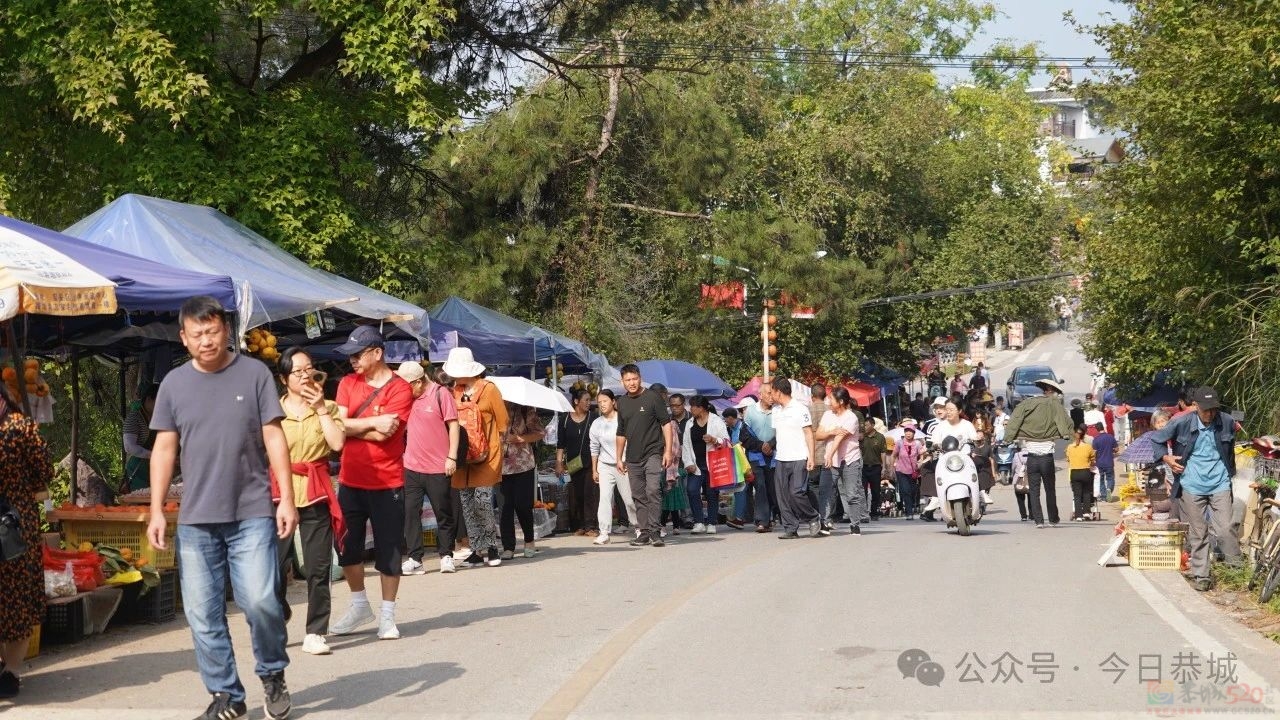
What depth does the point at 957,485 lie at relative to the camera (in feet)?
58.7

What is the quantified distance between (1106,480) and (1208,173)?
12638 mm

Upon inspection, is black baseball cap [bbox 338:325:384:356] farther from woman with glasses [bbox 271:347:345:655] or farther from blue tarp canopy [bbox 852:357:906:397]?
blue tarp canopy [bbox 852:357:906:397]

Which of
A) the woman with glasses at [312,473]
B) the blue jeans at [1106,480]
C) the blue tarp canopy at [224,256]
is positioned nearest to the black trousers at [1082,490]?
the blue jeans at [1106,480]

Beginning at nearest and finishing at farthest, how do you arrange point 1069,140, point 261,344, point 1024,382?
point 261,344, point 1024,382, point 1069,140

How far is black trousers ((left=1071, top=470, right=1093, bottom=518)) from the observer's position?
22453 mm

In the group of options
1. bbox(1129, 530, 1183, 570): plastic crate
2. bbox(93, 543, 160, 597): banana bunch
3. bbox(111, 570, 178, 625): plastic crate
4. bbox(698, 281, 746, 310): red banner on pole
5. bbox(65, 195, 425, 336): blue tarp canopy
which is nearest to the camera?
bbox(93, 543, 160, 597): banana bunch

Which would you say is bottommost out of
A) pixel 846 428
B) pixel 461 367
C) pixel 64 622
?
pixel 64 622

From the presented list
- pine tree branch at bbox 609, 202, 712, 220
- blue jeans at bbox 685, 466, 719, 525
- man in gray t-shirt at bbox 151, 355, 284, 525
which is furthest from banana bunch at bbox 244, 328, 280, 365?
pine tree branch at bbox 609, 202, 712, 220

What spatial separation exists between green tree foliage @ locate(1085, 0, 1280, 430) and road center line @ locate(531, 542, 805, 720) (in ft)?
32.4

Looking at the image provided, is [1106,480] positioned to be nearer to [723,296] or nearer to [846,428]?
[723,296]

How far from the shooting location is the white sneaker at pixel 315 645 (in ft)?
29.7

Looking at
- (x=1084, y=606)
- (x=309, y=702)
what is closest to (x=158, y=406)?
(x=309, y=702)

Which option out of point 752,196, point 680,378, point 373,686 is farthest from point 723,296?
point 373,686

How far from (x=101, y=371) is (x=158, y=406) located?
17.5m
